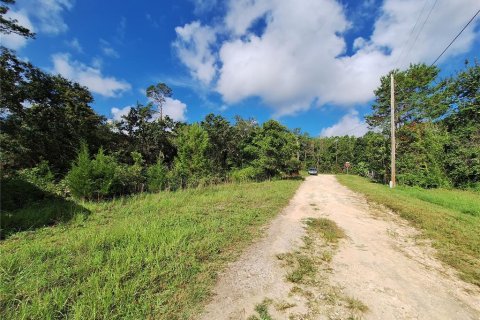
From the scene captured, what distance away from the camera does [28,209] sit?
26.8 feet

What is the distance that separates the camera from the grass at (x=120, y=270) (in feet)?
8.16

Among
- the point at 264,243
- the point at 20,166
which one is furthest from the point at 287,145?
the point at 20,166

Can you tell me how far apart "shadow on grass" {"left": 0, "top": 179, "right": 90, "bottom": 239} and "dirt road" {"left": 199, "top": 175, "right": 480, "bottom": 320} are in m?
6.40

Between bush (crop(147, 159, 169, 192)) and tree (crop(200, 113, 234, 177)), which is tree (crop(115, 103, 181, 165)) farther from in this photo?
bush (crop(147, 159, 169, 192))

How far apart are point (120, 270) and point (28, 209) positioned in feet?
25.8

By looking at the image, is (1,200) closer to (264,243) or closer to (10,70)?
(10,70)

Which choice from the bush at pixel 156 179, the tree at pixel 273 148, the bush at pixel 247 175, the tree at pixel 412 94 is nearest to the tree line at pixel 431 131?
the tree at pixel 412 94

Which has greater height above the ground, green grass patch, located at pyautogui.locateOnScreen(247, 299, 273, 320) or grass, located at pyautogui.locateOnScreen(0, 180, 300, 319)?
grass, located at pyautogui.locateOnScreen(0, 180, 300, 319)

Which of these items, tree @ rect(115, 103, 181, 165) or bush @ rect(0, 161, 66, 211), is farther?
tree @ rect(115, 103, 181, 165)

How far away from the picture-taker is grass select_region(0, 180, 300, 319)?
8.16 ft

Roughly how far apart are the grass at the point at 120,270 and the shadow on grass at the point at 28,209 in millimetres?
890

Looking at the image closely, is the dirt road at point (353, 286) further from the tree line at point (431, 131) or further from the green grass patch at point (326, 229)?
the tree line at point (431, 131)

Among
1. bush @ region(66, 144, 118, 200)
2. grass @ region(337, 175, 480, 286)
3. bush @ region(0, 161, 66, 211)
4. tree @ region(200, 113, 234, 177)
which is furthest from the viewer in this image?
tree @ region(200, 113, 234, 177)

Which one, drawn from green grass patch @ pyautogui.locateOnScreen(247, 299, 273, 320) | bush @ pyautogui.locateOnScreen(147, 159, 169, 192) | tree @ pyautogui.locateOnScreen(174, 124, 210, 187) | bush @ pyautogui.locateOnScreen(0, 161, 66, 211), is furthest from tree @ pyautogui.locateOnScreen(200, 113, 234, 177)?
green grass patch @ pyautogui.locateOnScreen(247, 299, 273, 320)
